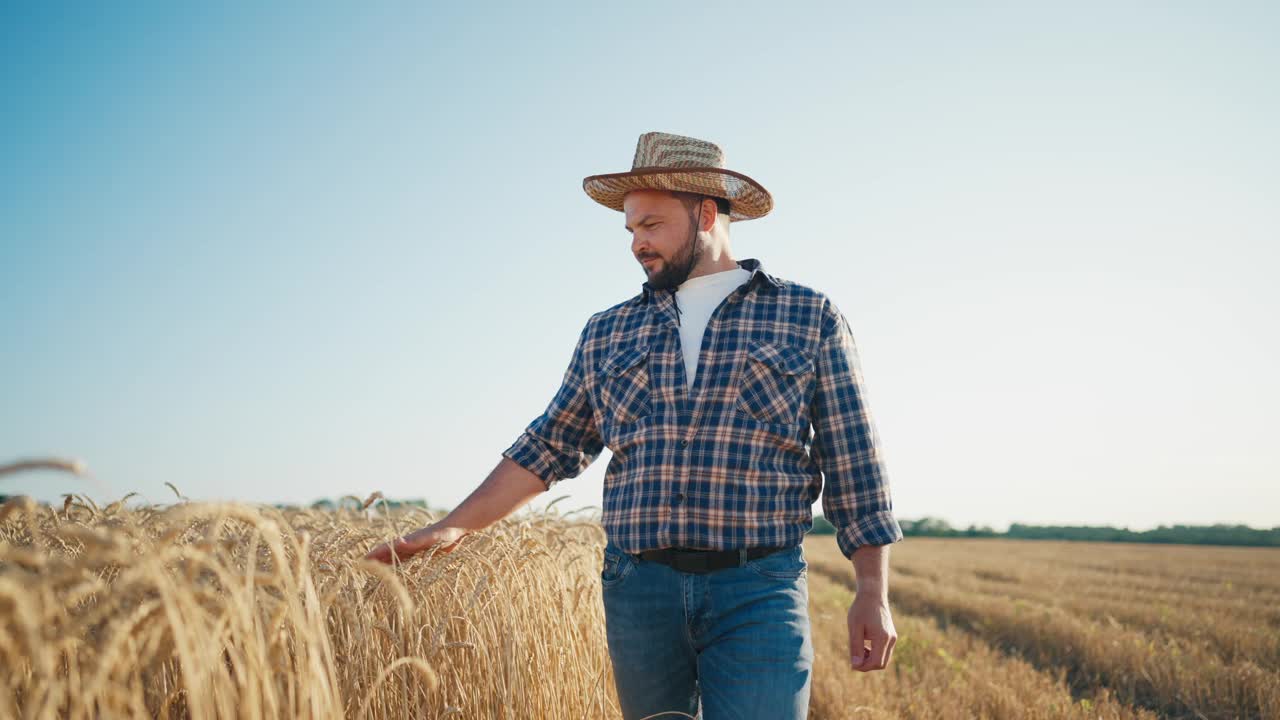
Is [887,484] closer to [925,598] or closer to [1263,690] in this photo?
[1263,690]

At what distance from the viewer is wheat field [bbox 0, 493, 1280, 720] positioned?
1.04 meters

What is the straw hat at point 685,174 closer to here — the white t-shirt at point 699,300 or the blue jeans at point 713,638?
the white t-shirt at point 699,300

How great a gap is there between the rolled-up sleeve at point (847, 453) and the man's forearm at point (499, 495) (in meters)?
0.98

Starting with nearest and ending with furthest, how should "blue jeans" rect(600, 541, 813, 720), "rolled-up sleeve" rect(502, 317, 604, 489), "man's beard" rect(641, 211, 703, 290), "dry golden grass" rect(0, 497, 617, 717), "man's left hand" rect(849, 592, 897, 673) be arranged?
1. "dry golden grass" rect(0, 497, 617, 717)
2. "blue jeans" rect(600, 541, 813, 720)
3. "man's left hand" rect(849, 592, 897, 673)
4. "man's beard" rect(641, 211, 703, 290)
5. "rolled-up sleeve" rect(502, 317, 604, 489)

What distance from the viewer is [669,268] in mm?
2605

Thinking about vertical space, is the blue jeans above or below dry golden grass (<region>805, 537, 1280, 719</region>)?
above

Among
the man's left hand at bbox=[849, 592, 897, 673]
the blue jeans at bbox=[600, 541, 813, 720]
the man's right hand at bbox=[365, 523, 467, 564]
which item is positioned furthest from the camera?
the man's right hand at bbox=[365, 523, 467, 564]

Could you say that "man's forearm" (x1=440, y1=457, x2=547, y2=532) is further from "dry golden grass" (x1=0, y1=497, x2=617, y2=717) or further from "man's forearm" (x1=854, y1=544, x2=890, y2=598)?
"man's forearm" (x1=854, y1=544, x2=890, y2=598)

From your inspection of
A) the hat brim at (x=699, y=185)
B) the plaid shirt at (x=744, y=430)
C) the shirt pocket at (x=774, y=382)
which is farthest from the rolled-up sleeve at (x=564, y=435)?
the shirt pocket at (x=774, y=382)

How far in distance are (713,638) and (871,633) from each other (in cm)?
44

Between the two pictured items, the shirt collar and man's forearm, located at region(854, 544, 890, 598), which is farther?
the shirt collar

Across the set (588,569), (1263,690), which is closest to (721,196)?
(588,569)

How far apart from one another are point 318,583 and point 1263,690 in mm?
6114

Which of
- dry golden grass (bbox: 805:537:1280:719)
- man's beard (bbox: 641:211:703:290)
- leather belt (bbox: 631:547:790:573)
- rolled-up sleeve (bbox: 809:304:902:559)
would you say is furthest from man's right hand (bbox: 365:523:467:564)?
dry golden grass (bbox: 805:537:1280:719)
